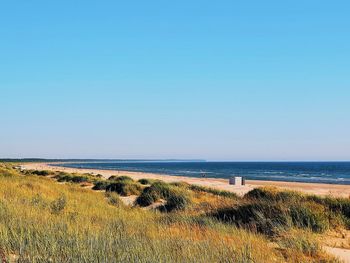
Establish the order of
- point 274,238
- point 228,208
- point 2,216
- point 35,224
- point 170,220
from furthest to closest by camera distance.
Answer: point 228,208, point 170,220, point 274,238, point 2,216, point 35,224

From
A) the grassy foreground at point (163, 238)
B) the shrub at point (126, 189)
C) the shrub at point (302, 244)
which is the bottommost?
the shrub at point (126, 189)

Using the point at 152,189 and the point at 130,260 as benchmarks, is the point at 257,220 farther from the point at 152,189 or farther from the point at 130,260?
A: the point at 152,189

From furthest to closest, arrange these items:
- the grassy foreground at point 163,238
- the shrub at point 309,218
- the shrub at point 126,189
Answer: the shrub at point 126,189
the shrub at point 309,218
the grassy foreground at point 163,238

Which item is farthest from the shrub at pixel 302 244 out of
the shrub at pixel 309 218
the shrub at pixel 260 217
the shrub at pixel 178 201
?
the shrub at pixel 178 201

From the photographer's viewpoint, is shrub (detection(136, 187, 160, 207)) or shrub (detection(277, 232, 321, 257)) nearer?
shrub (detection(277, 232, 321, 257))

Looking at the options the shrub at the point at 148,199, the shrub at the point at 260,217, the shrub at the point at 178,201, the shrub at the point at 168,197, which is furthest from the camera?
the shrub at the point at 148,199

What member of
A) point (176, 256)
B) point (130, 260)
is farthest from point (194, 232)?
point (130, 260)

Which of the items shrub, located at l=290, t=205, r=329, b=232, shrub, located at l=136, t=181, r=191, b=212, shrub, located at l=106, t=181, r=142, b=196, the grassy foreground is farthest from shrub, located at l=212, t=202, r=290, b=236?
shrub, located at l=106, t=181, r=142, b=196

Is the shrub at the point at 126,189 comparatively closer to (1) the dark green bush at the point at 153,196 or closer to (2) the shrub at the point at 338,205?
(1) the dark green bush at the point at 153,196

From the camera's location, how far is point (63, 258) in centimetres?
523

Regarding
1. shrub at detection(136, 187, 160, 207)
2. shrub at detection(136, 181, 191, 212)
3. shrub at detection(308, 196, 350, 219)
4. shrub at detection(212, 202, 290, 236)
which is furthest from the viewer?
shrub at detection(136, 187, 160, 207)

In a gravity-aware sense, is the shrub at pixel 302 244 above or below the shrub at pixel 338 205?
below

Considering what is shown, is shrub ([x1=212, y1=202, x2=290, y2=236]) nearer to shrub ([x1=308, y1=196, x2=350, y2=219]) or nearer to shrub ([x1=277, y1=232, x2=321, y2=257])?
shrub ([x1=277, y1=232, x2=321, y2=257])

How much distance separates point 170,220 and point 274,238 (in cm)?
269
